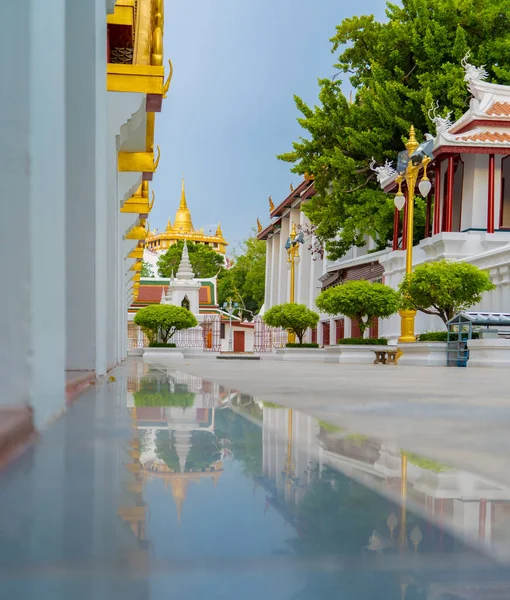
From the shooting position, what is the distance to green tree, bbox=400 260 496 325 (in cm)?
1325

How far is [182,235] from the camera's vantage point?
95.4 meters

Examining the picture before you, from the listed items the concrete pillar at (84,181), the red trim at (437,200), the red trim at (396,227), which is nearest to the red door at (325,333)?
the red trim at (396,227)

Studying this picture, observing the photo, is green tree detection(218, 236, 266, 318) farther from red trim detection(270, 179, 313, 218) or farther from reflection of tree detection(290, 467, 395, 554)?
reflection of tree detection(290, 467, 395, 554)

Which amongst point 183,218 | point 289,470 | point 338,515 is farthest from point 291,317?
point 183,218

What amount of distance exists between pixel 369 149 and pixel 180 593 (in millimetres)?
23255

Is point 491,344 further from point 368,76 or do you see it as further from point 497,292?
point 368,76

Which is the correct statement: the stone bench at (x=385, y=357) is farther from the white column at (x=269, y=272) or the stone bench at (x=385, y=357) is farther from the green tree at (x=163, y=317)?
the white column at (x=269, y=272)

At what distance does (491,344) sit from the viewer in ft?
40.0

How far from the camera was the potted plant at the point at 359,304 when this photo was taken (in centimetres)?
1614

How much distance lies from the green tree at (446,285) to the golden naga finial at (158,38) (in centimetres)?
810

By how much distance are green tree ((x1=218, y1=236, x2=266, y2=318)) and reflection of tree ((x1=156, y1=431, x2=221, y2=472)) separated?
56195 millimetres

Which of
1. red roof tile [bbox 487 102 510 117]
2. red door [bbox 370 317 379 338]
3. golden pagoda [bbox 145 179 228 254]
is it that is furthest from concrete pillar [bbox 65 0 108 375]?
golden pagoda [bbox 145 179 228 254]

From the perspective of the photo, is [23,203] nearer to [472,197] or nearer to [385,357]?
[385,357]

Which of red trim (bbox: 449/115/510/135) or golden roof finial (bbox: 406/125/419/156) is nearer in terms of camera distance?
golden roof finial (bbox: 406/125/419/156)
